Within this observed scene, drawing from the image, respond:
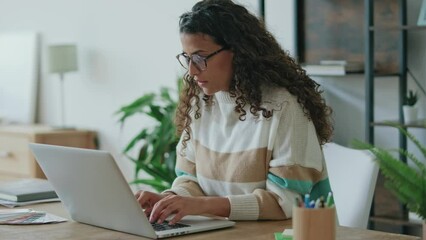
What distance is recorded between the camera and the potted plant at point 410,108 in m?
3.30

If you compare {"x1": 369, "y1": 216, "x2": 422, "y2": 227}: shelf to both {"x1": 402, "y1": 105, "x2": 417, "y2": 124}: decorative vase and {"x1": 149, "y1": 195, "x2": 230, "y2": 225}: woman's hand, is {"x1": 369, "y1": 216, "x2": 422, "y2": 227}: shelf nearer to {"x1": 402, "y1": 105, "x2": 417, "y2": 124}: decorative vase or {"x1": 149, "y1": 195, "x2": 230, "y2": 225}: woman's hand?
{"x1": 402, "y1": 105, "x2": 417, "y2": 124}: decorative vase

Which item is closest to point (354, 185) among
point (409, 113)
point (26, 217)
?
point (26, 217)

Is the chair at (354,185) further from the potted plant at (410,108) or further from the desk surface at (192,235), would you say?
the potted plant at (410,108)

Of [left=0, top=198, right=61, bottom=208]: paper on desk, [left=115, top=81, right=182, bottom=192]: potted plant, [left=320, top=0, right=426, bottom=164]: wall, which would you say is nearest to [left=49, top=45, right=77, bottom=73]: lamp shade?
[left=115, top=81, right=182, bottom=192]: potted plant

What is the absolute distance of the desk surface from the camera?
1.80 m

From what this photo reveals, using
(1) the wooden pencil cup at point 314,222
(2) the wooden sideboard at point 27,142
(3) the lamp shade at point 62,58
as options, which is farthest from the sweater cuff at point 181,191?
(3) the lamp shade at point 62,58

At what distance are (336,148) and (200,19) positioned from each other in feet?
1.85

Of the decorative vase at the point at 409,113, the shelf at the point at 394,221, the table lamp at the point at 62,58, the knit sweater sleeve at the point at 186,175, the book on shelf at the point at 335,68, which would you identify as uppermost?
the table lamp at the point at 62,58

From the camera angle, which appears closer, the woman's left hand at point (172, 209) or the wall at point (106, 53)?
the woman's left hand at point (172, 209)

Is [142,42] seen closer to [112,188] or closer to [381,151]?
[112,188]

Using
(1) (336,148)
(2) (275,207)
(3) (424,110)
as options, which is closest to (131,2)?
(3) (424,110)

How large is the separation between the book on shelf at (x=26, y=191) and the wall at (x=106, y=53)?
6.25 ft

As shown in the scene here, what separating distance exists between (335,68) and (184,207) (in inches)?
68.9

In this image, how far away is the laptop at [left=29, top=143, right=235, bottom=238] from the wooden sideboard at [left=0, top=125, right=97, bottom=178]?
277cm
